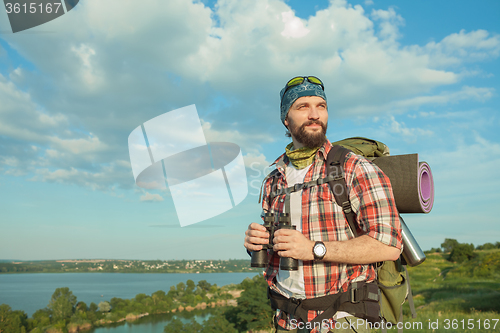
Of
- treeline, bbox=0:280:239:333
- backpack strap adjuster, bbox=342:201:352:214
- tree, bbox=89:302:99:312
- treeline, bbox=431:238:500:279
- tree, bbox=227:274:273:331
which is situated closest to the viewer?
backpack strap adjuster, bbox=342:201:352:214

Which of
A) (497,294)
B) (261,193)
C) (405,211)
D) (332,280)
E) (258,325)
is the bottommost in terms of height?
(258,325)

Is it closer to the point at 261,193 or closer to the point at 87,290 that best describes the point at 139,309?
the point at 87,290

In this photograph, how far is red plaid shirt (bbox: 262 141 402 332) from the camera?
239 centimetres

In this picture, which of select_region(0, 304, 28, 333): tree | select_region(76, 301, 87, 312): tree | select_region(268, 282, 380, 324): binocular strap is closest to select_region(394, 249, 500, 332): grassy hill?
select_region(268, 282, 380, 324): binocular strap

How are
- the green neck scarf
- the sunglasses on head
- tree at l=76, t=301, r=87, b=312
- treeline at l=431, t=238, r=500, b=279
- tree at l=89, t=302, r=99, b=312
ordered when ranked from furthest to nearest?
tree at l=89, t=302, r=99, b=312, tree at l=76, t=301, r=87, b=312, treeline at l=431, t=238, r=500, b=279, the sunglasses on head, the green neck scarf

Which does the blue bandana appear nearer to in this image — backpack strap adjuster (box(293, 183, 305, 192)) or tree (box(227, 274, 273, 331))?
backpack strap adjuster (box(293, 183, 305, 192))

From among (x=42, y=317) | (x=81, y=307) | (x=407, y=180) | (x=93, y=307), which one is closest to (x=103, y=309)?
(x=93, y=307)

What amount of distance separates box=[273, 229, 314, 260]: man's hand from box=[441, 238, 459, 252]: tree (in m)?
52.5

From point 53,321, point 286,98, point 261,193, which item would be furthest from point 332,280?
point 53,321

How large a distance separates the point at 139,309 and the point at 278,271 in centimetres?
9720

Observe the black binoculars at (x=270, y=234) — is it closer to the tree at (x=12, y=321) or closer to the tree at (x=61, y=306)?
the tree at (x=12, y=321)

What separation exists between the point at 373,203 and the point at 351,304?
2.76 ft

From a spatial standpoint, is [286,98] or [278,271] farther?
[286,98]

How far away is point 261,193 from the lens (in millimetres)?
3637
